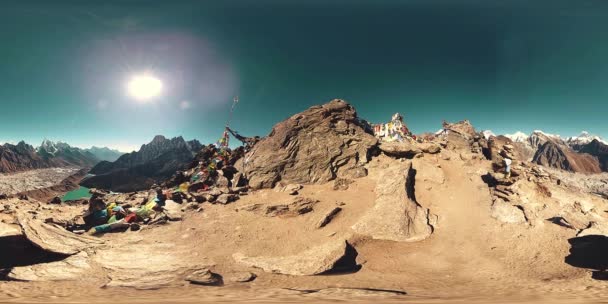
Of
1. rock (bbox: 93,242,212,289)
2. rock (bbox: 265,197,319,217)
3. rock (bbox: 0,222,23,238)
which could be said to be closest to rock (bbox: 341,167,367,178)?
rock (bbox: 265,197,319,217)

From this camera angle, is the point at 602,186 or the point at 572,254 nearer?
the point at 572,254

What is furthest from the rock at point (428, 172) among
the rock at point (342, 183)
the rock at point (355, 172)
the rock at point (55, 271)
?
the rock at point (55, 271)

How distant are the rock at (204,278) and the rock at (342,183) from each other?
14768mm

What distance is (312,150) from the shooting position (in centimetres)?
3006

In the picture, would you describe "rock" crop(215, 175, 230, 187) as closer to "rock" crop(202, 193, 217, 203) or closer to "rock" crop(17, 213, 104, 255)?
"rock" crop(202, 193, 217, 203)

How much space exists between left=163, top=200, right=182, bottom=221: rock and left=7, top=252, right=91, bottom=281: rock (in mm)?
6829

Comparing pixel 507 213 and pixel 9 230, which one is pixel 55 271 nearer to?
pixel 9 230

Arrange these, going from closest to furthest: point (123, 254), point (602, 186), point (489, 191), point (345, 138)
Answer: point (123, 254)
point (489, 191)
point (345, 138)
point (602, 186)

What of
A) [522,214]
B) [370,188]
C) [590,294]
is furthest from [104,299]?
[522,214]

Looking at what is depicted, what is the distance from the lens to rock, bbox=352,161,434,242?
16625mm

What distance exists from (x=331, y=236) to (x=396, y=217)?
4.43 meters

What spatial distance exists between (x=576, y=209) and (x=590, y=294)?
1220 centimetres

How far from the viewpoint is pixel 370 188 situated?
2406 centimetres

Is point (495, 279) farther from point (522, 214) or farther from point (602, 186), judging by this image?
point (602, 186)
